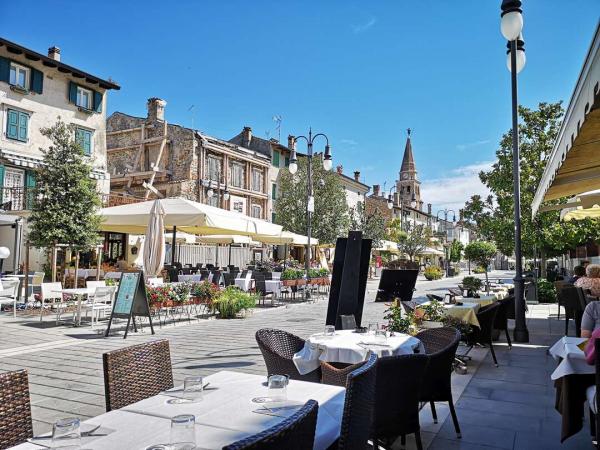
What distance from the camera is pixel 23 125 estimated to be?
65.9ft

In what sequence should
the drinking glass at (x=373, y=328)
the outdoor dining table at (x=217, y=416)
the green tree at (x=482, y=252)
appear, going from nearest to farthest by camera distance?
the outdoor dining table at (x=217, y=416) < the drinking glass at (x=373, y=328) < the green tree at (x=482, y=252)

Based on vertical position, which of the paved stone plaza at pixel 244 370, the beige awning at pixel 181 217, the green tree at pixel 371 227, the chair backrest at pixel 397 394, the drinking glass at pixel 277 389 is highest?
A: the green tree at pixel 371 227

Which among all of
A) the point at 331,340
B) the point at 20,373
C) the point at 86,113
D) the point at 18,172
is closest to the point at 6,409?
the point at 20,373

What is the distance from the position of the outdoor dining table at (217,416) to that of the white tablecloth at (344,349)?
1.09 metres

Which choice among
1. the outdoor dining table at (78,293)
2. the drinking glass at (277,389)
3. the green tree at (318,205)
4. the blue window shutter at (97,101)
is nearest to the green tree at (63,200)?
the outdoor dining table at (78,293)

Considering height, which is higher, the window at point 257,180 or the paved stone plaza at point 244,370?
the window at point 257,180

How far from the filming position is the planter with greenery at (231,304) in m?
11.3

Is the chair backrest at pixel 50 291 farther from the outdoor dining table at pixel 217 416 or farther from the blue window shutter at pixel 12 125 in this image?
the blue window shutter at pixel 12 125

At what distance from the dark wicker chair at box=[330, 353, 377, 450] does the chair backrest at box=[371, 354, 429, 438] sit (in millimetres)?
617

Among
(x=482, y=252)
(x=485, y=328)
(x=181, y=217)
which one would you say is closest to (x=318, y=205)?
(x=482, y=252)

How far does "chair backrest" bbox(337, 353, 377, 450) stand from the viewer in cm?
212

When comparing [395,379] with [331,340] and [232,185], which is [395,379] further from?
[232,185]

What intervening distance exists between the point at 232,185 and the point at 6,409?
107 feet

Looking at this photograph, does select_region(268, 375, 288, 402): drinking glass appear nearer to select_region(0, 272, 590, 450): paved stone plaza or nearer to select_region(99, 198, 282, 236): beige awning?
select_region(0, 272, 590, 450): paved stone plaza
